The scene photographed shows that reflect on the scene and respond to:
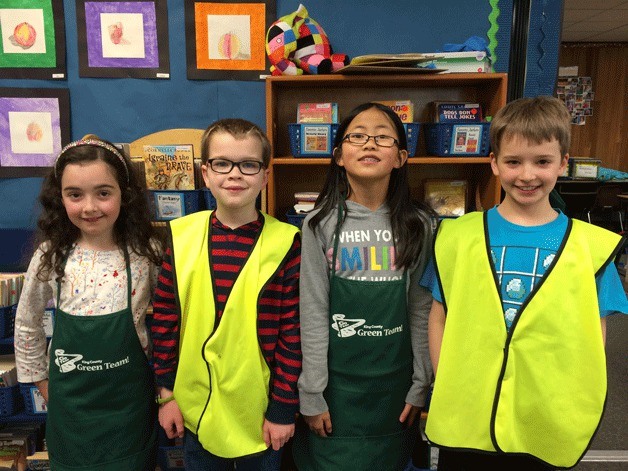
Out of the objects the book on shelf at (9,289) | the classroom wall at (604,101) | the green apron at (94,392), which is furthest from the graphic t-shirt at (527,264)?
the classroom wall at (604,101)

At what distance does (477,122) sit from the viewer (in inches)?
76.0

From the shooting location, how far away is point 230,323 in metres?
1.18

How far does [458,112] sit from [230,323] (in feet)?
4.75

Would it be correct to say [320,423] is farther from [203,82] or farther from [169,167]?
[203,82]

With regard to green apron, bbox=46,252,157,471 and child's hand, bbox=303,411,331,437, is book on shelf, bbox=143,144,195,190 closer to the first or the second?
green apron, bbox=46,252,157,471

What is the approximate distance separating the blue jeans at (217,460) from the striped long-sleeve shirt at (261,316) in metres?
0.15

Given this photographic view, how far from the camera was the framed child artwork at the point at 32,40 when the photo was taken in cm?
223

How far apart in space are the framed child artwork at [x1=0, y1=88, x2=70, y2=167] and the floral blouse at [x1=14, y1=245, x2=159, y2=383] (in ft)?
4.05

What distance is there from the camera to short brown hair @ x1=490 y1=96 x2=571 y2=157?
1.05 meters

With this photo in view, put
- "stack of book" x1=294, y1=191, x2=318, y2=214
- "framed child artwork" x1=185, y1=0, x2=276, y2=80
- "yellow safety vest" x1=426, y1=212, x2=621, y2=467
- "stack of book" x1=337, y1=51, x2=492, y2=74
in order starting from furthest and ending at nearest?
"framed child artwork" x1=185, y1=0, x2=276, y2=80
"stack of book" x1=294, y1=191, x2=318, y2=214
"stack of book" x1=337, y1=51, x2=492, y2=74
"yellow safety vest" x1=426, y1=212, x2=621, y2=467

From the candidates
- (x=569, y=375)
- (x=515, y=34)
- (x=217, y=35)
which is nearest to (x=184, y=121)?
(x=217, y=35)

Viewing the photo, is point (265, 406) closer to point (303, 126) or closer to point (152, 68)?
point (303, 126)

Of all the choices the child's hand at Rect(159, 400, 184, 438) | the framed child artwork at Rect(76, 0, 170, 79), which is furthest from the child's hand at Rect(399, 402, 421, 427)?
the framed child artwork at Rect(76, 0, 170, 79)

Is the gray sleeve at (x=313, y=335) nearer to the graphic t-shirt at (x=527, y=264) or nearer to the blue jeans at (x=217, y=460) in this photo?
the blue jeans at (x=217, y=460)
